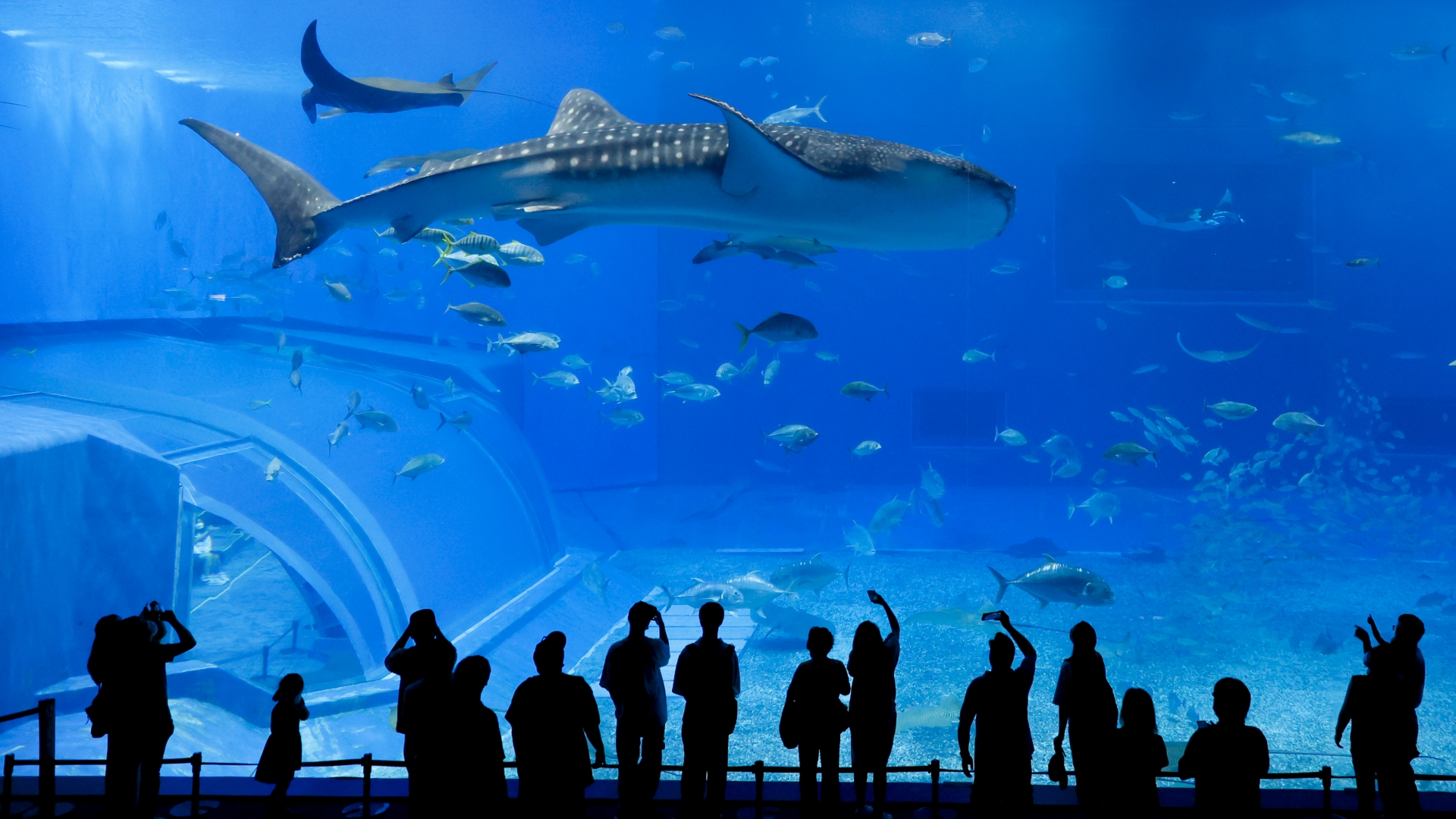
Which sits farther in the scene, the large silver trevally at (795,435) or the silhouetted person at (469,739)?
the large silver trevally at (795,435)

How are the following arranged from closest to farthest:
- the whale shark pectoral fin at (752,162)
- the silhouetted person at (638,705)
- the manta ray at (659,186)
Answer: the silhouetted person at (638,705) → the whale shark pectoral fin at (752,162) → the manta ray at (659,186)

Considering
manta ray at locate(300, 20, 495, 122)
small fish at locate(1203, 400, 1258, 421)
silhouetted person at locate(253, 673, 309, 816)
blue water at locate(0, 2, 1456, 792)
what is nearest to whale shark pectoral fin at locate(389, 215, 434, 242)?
manta ray at locate(300, 20, 495, 122)

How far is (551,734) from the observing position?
2148 millimetres

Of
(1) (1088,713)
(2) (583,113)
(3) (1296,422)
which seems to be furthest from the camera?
(3) (1296,422)

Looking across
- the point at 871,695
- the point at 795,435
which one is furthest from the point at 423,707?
the point at 795,435

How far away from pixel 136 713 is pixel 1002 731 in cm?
258

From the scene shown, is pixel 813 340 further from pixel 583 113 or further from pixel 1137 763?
pixel 1137 763

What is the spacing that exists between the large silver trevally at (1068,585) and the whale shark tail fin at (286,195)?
5006 millimetres

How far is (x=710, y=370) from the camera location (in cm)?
1947

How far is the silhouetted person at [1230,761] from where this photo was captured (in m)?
1.91

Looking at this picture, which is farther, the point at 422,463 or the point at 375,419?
the point at 375,419

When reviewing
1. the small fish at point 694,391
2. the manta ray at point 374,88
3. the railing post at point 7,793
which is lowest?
the railing post at point 7,793

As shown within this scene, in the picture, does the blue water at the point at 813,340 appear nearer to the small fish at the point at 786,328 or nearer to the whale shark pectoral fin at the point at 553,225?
the small fish at the point at 786,328

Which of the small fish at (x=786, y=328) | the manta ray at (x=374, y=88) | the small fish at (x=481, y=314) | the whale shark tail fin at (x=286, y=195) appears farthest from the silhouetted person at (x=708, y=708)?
the small fish at (x=481, y=314)
